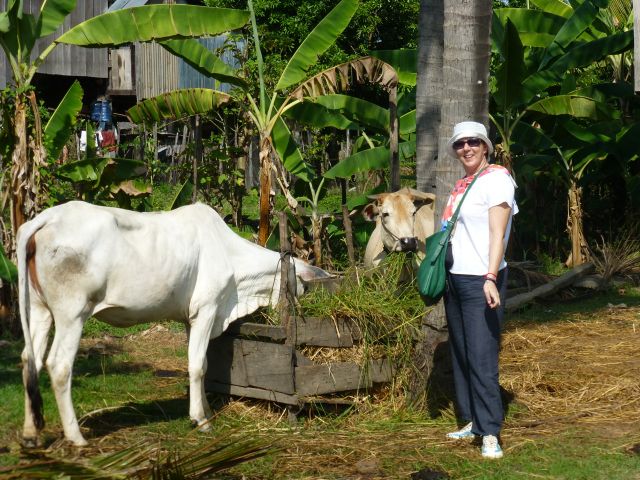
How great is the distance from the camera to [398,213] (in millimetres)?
9062

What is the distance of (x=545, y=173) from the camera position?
1488 cm

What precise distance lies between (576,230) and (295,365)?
8208 mm

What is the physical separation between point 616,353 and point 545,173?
6999 millimetres

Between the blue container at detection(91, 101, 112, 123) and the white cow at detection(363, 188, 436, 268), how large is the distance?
16955 mm

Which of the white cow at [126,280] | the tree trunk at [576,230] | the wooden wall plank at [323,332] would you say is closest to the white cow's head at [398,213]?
the white cow at [126,280]

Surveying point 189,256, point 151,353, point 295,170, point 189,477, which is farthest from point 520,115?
point 189,477

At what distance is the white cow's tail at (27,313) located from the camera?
5.96m

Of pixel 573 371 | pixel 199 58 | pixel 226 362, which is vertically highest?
pixel 199 58

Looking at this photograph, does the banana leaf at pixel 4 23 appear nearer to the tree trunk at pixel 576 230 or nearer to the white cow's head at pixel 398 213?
the white cow's head at pixel 398 213

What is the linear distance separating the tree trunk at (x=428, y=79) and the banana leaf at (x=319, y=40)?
2.13 meters

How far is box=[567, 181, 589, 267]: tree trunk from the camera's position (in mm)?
13945

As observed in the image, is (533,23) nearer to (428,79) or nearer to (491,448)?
(428,79)

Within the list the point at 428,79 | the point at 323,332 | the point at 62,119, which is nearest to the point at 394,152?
the point at 428,79

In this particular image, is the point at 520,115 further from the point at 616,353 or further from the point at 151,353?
the point at 151,353
